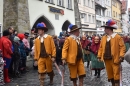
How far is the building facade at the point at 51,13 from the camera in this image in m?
19.3

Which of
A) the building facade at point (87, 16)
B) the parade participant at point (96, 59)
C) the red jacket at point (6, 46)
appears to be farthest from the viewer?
the building facade at point (87, 16)

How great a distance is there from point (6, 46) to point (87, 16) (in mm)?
29816

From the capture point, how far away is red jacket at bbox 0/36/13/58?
8898mm

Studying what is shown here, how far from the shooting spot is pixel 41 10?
20.5 metres

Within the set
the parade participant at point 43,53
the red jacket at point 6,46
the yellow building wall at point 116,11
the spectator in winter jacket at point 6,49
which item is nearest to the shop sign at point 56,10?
the spectator in winter jacket at point 6,49

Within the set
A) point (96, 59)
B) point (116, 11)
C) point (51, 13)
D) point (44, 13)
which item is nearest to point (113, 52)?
point (96, 59)

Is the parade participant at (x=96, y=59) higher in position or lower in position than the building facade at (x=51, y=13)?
lower

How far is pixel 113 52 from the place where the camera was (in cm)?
651

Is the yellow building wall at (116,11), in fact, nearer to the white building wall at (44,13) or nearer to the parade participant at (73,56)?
the white building wall at (44,13)

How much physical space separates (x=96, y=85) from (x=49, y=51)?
1867 millimetres

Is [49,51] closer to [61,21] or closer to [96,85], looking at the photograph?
[96,85]

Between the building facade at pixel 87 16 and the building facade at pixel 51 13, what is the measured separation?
329 inches

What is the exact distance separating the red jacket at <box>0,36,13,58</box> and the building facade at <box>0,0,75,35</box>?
25.7 feet

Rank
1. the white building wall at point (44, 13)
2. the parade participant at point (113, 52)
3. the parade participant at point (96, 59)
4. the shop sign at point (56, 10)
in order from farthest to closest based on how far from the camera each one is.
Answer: the shop sign at point (56, 10) < the white building wall at point (44, 13) < the parade participant at point (96, 59) < the parade participant at point (113, 52)
